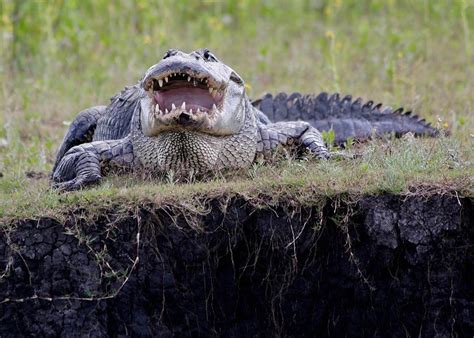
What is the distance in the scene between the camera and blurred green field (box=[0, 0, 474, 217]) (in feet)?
28.1

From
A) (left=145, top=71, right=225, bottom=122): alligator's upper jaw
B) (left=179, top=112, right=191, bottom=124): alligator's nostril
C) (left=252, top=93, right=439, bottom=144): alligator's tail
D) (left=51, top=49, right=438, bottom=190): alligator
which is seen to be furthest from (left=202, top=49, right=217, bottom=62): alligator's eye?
(left=252, top=93, right=439, bottom=144): alligator's tail

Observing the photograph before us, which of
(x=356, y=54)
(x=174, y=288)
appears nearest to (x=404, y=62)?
(x=356, y=54)

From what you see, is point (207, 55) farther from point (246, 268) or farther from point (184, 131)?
point (246, 268)

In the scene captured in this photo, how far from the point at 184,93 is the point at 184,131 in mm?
225

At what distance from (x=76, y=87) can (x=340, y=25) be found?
11.6ft

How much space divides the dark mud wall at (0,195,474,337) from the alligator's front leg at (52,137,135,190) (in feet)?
2.90

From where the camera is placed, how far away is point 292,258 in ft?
17.0

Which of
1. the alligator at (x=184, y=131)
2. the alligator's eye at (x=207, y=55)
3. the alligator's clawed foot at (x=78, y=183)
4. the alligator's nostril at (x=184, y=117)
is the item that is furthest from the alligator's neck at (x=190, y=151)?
the alligator's eye at (x=207, y=55)

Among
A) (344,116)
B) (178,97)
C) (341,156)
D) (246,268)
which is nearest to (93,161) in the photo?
(178,97)

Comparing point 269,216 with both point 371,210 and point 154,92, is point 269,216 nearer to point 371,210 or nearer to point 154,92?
point 371,210

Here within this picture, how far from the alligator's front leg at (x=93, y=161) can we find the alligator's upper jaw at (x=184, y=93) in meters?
0.60

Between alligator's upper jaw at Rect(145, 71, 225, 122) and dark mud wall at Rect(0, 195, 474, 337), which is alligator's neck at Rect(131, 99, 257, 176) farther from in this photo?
dark mud wall at Rect(0, 195, 474, 337)

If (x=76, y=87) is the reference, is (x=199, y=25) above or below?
above

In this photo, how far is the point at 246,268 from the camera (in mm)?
5266
